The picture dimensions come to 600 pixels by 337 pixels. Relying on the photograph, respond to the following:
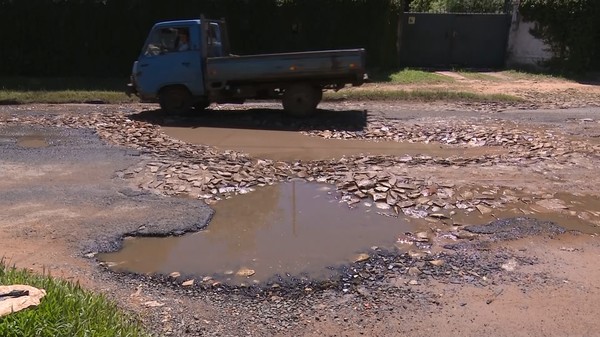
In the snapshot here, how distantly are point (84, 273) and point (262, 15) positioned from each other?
52.3ft

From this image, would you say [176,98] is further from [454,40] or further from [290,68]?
[454,40]

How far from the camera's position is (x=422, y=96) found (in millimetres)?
16406

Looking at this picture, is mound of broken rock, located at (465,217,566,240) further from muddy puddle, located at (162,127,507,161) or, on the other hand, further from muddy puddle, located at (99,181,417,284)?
muddy puddle, located at (162,127,507,161)

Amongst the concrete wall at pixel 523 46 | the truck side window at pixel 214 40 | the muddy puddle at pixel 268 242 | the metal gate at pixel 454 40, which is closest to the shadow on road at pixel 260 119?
the truck side window at pixel 214 40

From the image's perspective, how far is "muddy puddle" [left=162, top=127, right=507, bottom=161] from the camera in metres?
10.3

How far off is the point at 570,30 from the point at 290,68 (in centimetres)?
1320

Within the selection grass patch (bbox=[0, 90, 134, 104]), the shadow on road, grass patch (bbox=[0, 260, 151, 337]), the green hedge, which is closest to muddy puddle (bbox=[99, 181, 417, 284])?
grass patch (bbox=[0, 260, 151, 337])

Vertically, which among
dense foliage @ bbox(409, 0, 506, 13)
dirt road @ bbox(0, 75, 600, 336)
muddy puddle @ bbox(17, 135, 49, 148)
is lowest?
dirt road @ bbox(0, 75, 600, 336)

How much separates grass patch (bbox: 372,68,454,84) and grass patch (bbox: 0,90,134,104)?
8.30 meters

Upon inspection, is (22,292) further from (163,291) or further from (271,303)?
(271,303)

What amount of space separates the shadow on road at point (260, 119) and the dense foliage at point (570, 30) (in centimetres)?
1103

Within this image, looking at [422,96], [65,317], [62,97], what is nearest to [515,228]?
[65,317]

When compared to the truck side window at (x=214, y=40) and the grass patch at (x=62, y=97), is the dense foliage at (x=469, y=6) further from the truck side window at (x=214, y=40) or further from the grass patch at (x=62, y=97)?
the grass patch at (x=62, y=97)

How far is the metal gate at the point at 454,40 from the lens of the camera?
23.8 metres
